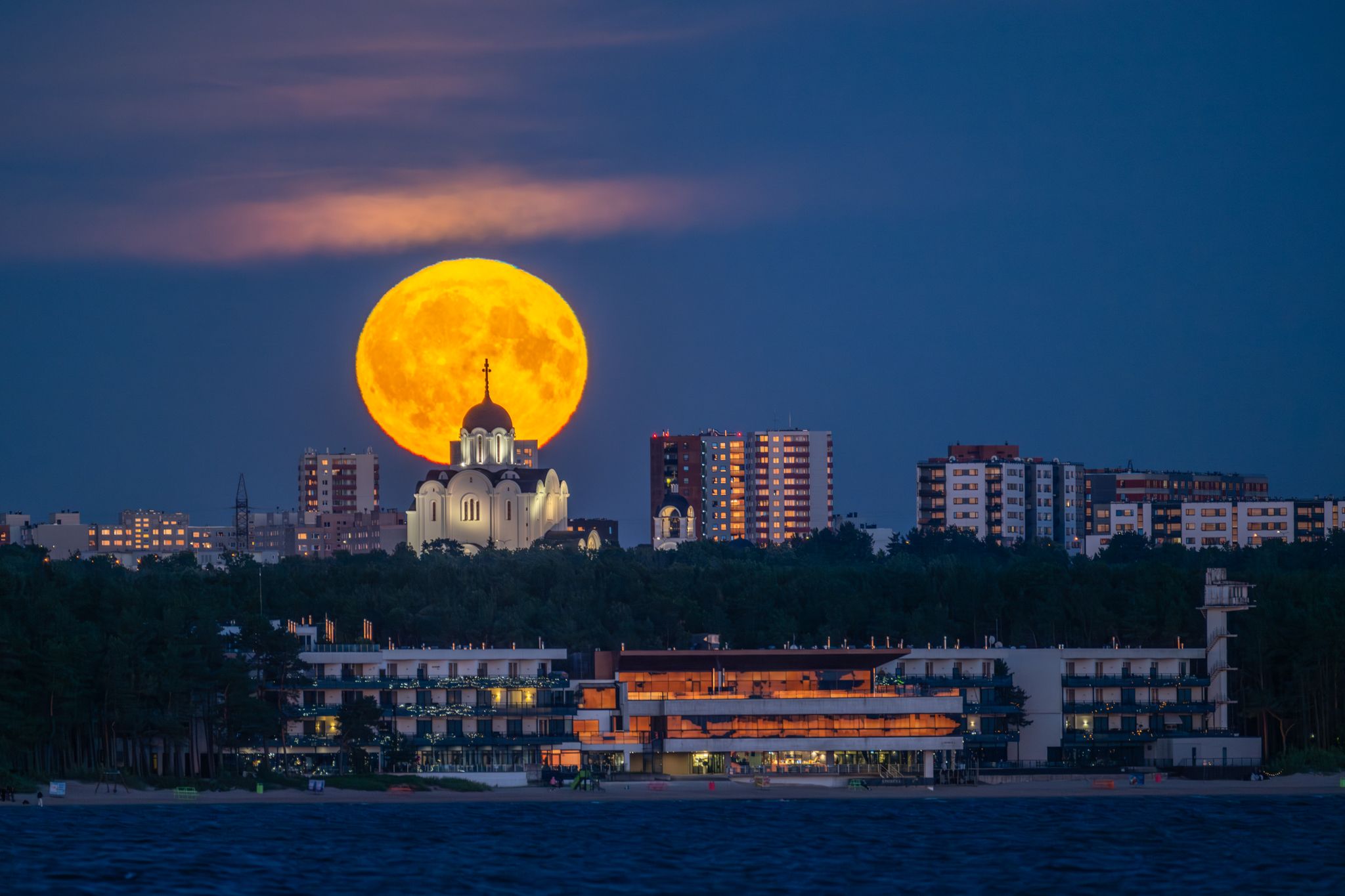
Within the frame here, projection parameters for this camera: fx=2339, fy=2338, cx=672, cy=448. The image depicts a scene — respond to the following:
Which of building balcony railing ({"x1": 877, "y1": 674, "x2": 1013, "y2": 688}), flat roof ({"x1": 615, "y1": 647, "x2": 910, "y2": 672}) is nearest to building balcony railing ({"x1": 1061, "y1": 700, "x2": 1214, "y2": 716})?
building balcony railing ({"x1": 877, "y1": 674, "x2": 1013, "y2": 688})

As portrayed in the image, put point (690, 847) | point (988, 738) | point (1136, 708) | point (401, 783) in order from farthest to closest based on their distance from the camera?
point (1136, 708) → point (988, 738) → point (401, 783) → point (690, 847)

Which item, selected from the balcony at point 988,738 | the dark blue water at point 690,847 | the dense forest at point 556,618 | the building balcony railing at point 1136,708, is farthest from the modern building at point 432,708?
the building balcony railing at point 1136,708

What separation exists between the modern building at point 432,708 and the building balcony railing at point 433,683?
55 mm

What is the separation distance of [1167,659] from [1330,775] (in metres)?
16.9

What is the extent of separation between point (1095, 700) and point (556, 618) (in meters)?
39.0

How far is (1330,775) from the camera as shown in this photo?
13638 centimetres

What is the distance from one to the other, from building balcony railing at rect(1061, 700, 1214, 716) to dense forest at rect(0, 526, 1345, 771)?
3.46 metres

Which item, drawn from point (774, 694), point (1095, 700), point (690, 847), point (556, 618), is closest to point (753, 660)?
point (774, 694)

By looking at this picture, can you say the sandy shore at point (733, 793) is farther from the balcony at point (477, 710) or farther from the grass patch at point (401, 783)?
the balcony at point (477, 710)

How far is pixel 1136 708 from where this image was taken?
5842 inches

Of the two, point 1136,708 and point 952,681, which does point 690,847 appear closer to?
point 952,681

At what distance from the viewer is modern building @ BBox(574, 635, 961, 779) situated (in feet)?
443

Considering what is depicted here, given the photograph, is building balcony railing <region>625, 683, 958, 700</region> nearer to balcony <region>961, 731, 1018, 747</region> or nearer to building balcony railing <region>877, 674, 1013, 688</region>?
building balcony railing <region>877, 674, 1013, 688</region>

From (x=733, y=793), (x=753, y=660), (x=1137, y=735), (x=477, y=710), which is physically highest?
(x=753, y=660)
